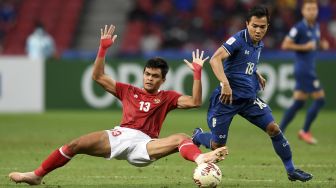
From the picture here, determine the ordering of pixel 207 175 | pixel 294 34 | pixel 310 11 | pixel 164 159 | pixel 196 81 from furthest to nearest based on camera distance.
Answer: pixel 294 34, pixel 310 11, pixel 164 159, pixel 196 81, pixel 207 175

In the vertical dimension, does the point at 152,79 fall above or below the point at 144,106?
above

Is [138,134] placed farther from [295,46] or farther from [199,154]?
[295,46]

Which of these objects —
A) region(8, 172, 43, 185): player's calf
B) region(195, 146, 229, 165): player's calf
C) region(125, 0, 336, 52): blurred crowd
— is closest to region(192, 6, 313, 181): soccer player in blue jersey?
region(195, 146, 229, 165): player's calf

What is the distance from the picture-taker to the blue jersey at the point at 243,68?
364 inches

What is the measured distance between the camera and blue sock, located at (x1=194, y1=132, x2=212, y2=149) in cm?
948

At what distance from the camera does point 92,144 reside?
8.21m

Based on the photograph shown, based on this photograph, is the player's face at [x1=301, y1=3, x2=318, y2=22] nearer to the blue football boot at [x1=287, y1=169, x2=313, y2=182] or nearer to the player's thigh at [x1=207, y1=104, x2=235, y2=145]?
the player's thigh at [x1=207, y1=104, x2=235, y2=145]

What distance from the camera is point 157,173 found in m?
9.91

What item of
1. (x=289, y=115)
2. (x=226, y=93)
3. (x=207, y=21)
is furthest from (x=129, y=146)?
(x=207, y=21)

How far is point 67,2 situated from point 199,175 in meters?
19.1

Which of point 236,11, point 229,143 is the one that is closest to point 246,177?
point 229,143

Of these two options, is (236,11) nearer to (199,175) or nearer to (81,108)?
(81,108)

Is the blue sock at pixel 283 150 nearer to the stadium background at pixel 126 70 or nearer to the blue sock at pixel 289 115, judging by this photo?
the stadium background at pixel 126 70

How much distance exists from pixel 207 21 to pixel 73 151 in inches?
632
